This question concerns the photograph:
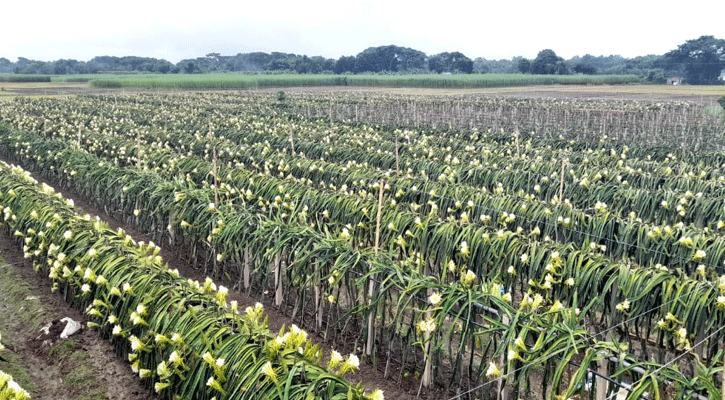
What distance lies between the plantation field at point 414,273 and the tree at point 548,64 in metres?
80.6

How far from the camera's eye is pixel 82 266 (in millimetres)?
6277

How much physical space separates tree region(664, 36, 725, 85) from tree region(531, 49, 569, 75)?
15208mm

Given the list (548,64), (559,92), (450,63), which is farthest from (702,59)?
(450,63)

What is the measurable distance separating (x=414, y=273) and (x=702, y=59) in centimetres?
8302

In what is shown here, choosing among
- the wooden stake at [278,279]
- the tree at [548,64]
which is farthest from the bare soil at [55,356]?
the tree at [548,64]

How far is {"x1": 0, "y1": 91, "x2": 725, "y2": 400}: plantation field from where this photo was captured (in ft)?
14.1

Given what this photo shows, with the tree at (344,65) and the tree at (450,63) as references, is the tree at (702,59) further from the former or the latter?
the tree at (344,65)

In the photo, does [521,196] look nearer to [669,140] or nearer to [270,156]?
[270,156]

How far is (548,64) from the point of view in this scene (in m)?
89.8

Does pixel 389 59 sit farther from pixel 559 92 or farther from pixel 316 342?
pixel 316 342

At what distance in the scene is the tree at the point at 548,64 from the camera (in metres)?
89.2

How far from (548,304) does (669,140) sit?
16207 mm

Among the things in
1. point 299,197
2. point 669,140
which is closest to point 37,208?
point 299,197

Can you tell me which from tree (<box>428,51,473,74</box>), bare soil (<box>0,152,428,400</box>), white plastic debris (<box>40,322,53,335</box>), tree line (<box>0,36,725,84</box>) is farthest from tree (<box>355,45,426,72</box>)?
white plastic debris (<box>40,322,53,335</box>)
